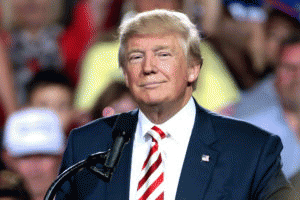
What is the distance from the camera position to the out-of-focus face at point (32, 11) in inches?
168

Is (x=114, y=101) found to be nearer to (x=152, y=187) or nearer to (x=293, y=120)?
(x=293, y=120)

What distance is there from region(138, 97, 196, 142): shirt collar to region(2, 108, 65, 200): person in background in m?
1.37

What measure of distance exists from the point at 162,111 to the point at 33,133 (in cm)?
173

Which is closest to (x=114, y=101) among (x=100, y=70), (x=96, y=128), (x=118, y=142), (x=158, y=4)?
(x=100, y=70)

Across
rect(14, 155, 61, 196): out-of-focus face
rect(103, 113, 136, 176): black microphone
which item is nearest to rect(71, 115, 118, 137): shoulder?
rect(103, 113, 136, 176): black microphone

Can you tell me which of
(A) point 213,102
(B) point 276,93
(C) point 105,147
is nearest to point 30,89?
(A) point 213,102

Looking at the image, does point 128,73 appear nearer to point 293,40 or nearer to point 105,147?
point 105,147

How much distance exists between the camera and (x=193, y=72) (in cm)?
213

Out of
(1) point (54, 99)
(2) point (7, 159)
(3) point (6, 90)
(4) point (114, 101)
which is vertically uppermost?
(3) point (6, 90)

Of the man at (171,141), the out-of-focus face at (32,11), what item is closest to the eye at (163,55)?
the man at (171,141)

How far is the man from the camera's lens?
1.93 metres

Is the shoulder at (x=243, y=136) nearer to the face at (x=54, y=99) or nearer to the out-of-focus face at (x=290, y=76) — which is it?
the out-of-focus face at (x=290, y=76)

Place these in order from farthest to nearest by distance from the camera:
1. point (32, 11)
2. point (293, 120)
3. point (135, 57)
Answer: point (32, 11)
point (293, 120)
point (135, 57)

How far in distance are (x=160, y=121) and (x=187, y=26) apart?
1.07 feet
